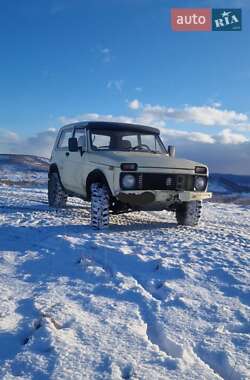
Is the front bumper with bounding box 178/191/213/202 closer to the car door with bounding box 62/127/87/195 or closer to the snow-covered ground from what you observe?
the snow-covered ground

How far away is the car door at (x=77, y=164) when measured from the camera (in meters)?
8.80

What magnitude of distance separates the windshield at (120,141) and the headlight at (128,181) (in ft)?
5.05

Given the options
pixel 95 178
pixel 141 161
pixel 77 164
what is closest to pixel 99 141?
pixel 77 164

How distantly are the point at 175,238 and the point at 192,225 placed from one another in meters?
1.65

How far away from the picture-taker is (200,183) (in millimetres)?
7996

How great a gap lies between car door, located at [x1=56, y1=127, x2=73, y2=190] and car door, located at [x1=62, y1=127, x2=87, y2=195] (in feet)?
0.48

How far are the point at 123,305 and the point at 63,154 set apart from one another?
643 cm

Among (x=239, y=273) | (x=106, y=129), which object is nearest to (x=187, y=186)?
(x=106, y=129)

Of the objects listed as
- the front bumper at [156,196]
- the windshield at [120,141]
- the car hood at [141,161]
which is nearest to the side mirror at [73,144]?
the windshield at [120,141]

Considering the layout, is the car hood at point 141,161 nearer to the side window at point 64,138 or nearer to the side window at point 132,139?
the side window at point 132,139

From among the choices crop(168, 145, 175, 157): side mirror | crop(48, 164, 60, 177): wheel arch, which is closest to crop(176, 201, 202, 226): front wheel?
crop(168, 145, 175, 157): side mirror

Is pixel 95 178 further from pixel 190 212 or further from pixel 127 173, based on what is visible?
pixel 190 212

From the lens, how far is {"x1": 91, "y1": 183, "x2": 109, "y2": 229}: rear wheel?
745 centimetres

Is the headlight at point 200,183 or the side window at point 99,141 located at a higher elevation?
the side window at point 99,141
